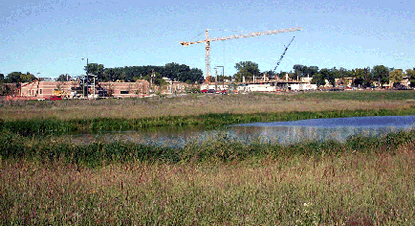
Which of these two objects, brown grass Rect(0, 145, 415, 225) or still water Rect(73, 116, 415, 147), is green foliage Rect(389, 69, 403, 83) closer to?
still water Rect(73, 116, 415, 147)

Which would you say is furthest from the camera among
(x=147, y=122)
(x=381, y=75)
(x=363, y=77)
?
(x=381, y=75)

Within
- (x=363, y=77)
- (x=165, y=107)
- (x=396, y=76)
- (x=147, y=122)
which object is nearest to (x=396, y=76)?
(x=396, y=76)

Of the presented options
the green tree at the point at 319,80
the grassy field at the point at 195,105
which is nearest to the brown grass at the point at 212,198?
the grassy field at the point at 195,105

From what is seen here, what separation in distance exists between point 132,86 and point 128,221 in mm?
111844

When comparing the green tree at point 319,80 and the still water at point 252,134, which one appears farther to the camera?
the green tree at point 319,80

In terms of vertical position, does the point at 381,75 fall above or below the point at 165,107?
above

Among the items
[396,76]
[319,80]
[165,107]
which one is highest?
[396,76]

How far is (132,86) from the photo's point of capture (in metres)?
117

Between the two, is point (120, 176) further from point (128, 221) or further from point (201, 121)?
point (201, 121)

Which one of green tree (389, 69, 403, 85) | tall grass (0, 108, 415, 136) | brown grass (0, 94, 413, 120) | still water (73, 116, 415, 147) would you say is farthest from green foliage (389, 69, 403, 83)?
still water (73, 116, 415, 147)

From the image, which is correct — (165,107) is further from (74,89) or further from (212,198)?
(74,89)

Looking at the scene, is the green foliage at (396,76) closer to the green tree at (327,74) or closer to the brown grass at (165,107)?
the green tree at (327,74)

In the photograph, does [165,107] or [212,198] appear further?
[165,107]

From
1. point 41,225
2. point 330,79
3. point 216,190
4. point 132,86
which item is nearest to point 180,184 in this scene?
point 216,190
